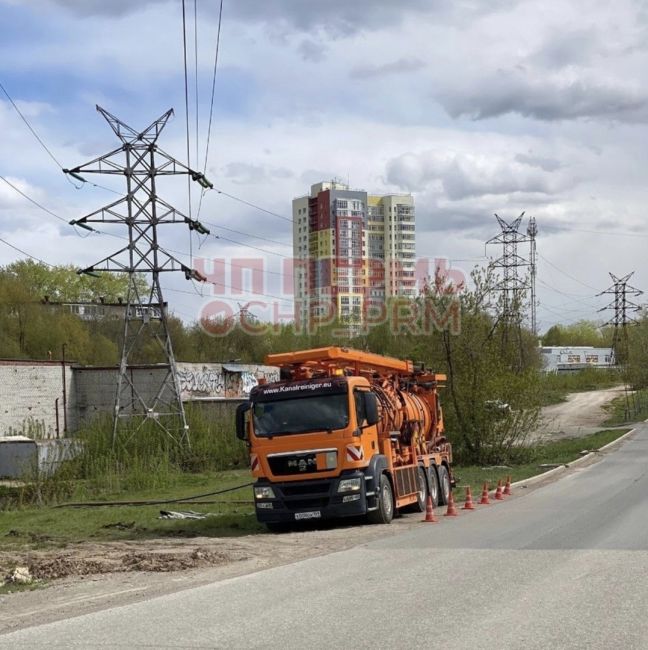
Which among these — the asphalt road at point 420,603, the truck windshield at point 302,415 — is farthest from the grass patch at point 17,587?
the truck windshield at point 302,415

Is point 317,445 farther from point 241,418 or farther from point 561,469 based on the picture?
point 561,469

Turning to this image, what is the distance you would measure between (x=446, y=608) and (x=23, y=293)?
Result: 60.8 meters

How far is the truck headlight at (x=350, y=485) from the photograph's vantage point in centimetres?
1808

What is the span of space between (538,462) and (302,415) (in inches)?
865

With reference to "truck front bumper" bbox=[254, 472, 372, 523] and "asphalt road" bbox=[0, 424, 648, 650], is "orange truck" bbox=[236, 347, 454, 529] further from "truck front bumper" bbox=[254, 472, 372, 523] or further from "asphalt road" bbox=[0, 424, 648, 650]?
"asphalt road" bbox=[0, 424, 648, 650]

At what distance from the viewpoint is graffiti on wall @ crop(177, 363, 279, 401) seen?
46688 millimetres

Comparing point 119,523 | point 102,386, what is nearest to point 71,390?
point 102,386

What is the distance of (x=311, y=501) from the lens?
18328mm

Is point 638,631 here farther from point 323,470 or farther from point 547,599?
point 323,470

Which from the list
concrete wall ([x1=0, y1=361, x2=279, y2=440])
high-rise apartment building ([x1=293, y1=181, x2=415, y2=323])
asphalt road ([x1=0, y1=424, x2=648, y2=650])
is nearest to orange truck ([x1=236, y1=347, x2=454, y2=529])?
asphalt road ([x1=0, y1=424, x2=648, y2=650])

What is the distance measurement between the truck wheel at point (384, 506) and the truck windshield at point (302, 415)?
1704mm

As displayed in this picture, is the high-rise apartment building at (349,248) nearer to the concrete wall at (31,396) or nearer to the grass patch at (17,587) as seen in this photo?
the concrete wall at (31,396)

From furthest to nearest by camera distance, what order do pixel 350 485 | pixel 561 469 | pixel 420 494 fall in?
pixel 561 469
pixel 420 494
pixel 350 485

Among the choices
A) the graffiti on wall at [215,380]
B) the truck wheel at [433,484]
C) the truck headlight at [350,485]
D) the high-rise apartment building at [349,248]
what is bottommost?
the truck wheel at [433,484]
